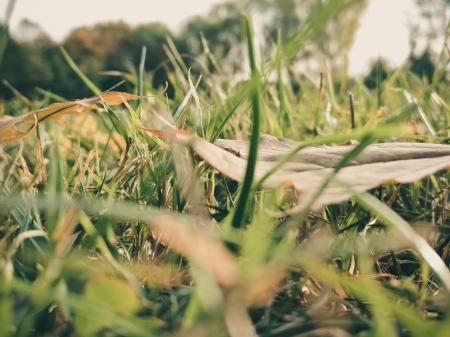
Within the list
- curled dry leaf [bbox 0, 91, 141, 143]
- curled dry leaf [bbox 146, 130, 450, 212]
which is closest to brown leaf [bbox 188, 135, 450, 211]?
curled dry leaf [bbox 146, 130, 450, 212]

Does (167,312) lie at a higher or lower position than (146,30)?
lower

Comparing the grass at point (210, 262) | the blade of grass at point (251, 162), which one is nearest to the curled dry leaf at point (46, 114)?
the grass at point (210, 262)

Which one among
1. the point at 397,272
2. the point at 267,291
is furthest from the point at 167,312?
the point at 397,272

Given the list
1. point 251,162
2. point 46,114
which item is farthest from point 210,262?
point 46,114

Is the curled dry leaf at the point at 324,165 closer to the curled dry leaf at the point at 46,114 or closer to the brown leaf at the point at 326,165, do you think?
the brown leaf at the point at 326,165

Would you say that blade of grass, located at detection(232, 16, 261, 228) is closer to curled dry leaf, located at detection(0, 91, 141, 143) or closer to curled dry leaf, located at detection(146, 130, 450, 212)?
curled dry leaf, located at detection(146, 130, 450, 212)

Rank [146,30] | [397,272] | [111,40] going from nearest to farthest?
[397,272] < [111,40] < [146,30]

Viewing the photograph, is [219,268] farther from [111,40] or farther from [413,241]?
[111,40]
